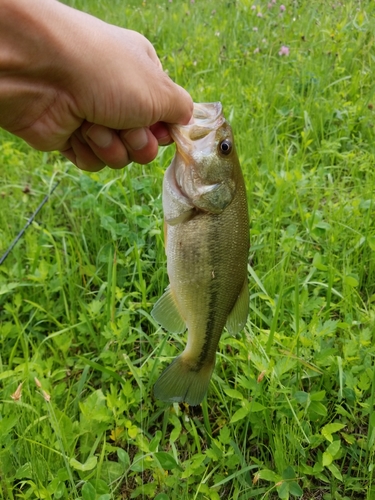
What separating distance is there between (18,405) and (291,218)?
186 centimetres

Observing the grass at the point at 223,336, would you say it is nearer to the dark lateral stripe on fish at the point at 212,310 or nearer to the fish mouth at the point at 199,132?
the dark lateral stripe on fish at the point at 212,310

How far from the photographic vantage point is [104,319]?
2.28m

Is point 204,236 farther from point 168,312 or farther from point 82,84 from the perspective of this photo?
point 82,84

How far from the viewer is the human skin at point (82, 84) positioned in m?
1.44

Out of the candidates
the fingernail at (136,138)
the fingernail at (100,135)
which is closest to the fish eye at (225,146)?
the fingernail at (136,138)

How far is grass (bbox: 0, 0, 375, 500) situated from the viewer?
69.8 inches

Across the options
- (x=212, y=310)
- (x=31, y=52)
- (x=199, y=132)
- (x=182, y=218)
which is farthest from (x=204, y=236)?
(x=31, y=52)

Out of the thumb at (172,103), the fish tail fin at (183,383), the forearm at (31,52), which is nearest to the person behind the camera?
the forearm at (31,52)

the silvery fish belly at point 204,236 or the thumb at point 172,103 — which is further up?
the thumb at point 172,103

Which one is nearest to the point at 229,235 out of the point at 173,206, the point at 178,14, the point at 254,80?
the point at 173,206

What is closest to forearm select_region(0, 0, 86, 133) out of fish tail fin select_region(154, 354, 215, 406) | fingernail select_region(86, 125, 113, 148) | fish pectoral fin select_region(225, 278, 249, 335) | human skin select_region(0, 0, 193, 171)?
human skin select_region(0, 0, 193, 171)

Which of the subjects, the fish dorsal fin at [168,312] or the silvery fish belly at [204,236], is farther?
the fish dorsal fin at [168,312]

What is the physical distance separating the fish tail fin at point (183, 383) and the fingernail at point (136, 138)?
2.82 ft

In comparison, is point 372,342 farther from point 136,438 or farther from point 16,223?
point 16,223
